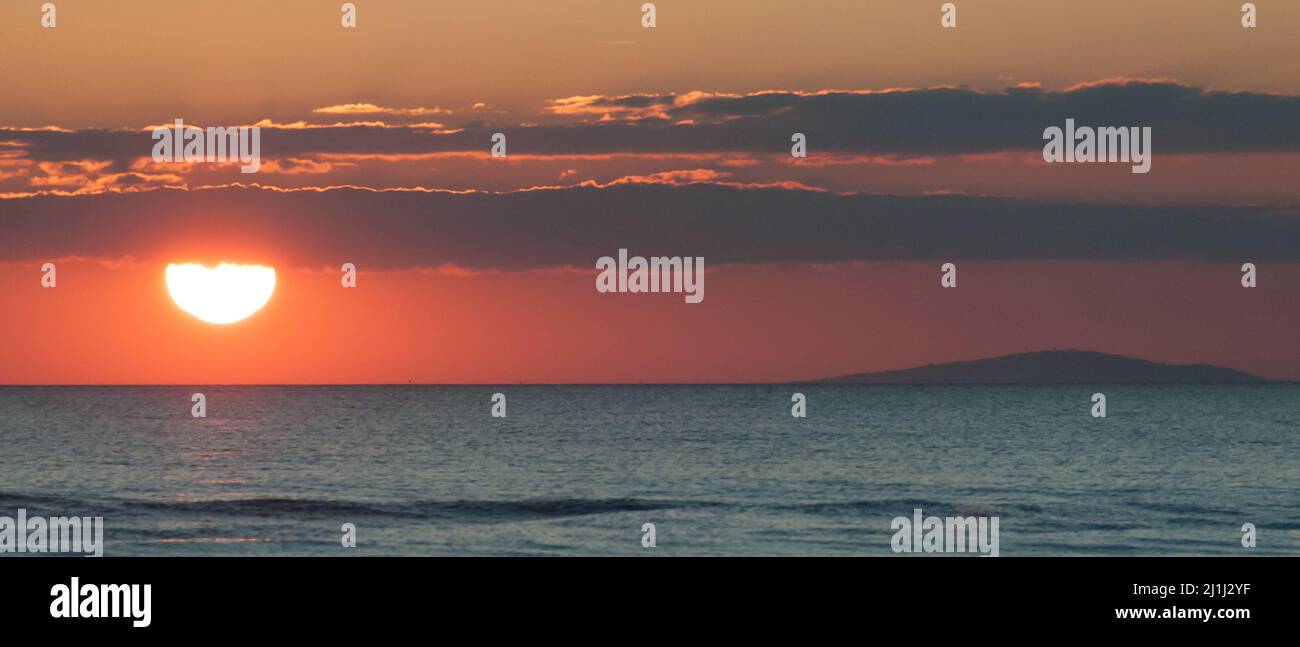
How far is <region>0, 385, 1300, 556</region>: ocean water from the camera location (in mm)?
41000

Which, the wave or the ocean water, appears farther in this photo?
the wave

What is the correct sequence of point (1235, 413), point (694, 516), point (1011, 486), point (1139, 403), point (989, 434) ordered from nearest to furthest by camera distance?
point (694, 516) → point (1011, 486) → point (989, 434) → point (1235, 413) → point (1139, 403)

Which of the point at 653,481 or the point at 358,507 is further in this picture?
the point at 653,481

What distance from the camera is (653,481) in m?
62.2

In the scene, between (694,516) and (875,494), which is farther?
(875,494)

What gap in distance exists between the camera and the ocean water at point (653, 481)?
41000mm

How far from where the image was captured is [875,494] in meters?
A: 56.2

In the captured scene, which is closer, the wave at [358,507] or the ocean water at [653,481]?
the ocean water at [653,481]
